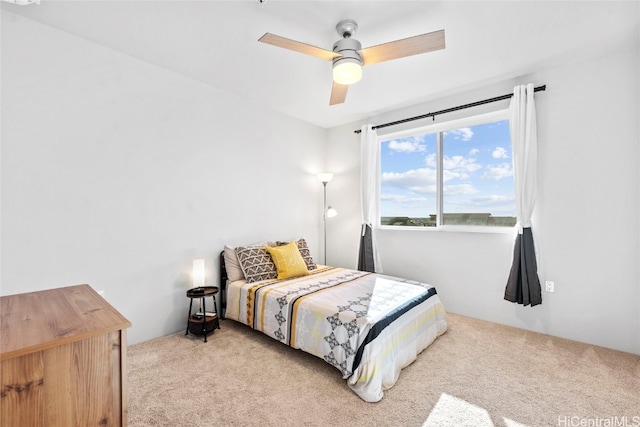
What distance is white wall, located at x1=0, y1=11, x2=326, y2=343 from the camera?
6.99 feet

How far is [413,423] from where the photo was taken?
5.67ft

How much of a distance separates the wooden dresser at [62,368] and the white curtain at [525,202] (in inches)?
128

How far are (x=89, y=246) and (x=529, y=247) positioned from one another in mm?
4008

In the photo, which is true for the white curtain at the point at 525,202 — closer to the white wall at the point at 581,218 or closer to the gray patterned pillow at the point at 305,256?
the white wall at the point at 581,218

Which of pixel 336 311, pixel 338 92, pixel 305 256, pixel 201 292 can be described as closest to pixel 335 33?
pixel 338 92

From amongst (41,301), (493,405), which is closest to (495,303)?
(493,405)

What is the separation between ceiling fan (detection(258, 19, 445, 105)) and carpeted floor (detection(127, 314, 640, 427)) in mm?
2320

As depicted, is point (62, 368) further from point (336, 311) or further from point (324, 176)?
point (324, 176)

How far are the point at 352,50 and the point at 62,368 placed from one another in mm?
2307

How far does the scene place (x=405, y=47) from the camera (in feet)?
6.64

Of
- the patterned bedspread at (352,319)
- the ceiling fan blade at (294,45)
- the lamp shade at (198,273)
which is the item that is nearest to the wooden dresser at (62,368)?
the patterned bedspread at (352,319)

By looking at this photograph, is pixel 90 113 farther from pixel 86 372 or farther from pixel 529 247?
pixel 529 247

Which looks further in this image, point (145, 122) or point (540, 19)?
point (145, 122)

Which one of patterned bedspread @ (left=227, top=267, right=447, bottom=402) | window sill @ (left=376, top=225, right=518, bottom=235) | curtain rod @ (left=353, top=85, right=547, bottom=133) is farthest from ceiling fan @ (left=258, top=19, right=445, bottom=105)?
window sill @ (left=376, top=225, right=518, bottom=235)
